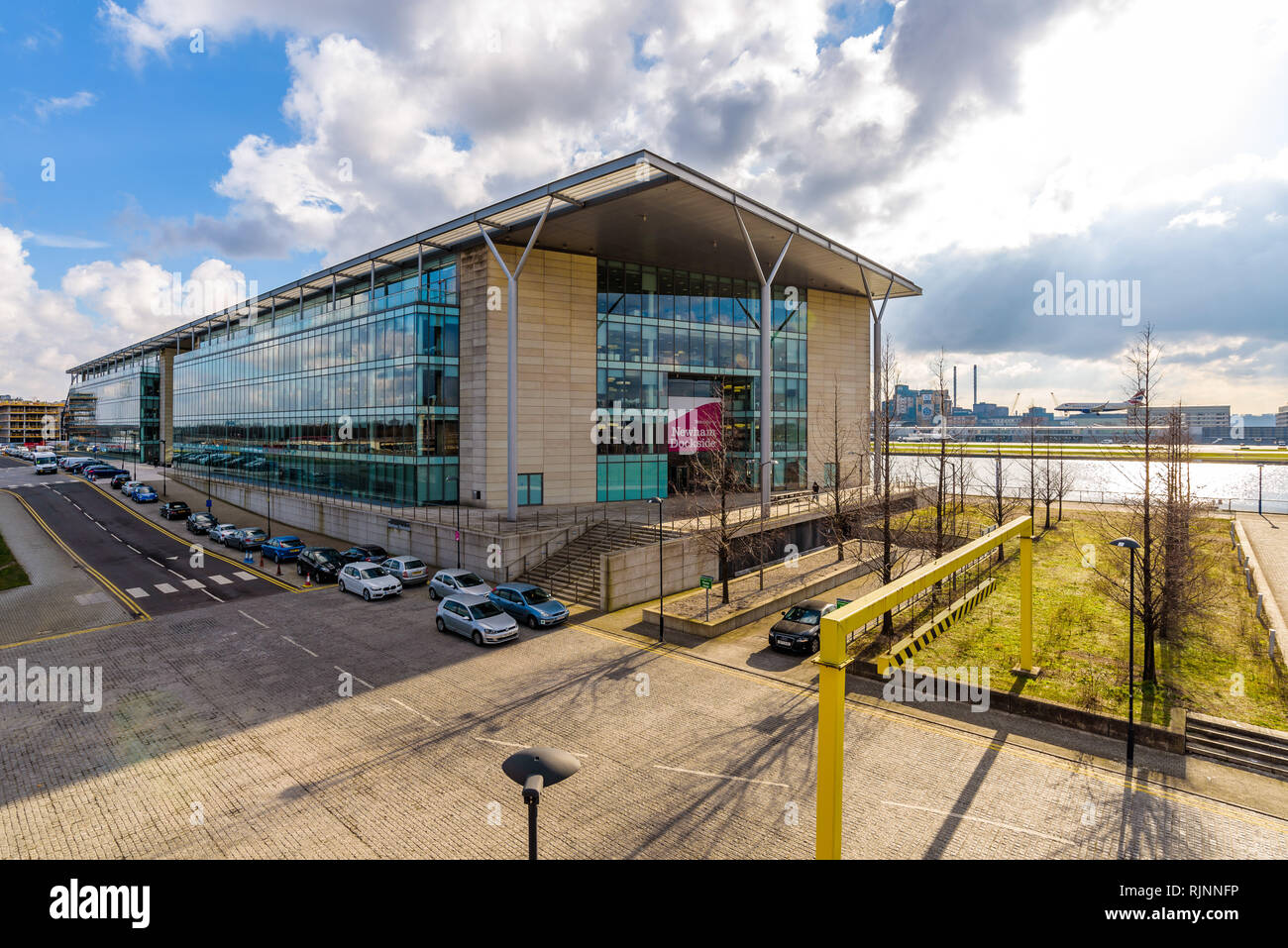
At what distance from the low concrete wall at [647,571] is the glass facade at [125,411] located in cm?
8377

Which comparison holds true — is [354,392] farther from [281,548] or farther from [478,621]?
[478,621]

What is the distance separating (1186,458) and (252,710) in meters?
29.0

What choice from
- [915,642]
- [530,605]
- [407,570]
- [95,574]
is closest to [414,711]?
[530,605]

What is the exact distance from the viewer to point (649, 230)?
3406 cm

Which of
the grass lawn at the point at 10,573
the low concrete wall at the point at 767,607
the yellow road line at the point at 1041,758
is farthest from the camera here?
the grass lawn at the point at 10,573

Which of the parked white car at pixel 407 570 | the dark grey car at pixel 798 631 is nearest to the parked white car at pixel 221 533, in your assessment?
the parked white car at pixel 407 570

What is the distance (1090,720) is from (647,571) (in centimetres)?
1560

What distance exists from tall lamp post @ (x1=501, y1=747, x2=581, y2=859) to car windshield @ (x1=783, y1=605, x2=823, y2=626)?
14.9 meters

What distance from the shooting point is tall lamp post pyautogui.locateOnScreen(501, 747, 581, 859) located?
6.70 meters

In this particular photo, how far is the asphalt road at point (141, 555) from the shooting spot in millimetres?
27453

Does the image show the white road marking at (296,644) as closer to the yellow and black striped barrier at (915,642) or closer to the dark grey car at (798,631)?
the dark grey car at (798,631)

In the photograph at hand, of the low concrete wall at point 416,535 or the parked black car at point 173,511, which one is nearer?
the low concrete wall at point 416,535

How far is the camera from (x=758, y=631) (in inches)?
896
